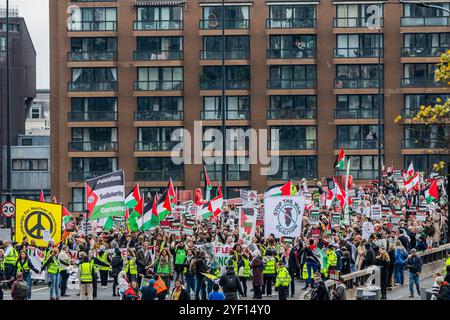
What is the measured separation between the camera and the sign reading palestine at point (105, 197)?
39.6 metres

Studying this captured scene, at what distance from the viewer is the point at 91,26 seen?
84000 mm

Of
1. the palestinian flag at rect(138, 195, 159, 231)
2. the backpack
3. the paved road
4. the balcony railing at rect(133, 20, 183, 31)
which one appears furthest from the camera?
the balcony railing at rect(133, 20, 183, 31)

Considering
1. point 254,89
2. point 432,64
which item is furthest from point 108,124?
point 432,64

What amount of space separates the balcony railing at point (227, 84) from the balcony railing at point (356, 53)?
20.3ft

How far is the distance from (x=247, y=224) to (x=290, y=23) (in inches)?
1905

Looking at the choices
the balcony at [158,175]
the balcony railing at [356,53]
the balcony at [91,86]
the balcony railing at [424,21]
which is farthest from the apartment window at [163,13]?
the balcony railing at [424,21]

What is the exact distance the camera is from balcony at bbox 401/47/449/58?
82.6 meters

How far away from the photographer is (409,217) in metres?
46.3

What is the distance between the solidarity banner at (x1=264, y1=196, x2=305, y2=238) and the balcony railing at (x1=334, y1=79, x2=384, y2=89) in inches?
1915

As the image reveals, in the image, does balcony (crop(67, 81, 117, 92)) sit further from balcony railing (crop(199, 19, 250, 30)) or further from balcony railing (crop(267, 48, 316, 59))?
balcony railing (crop(267, 48, 316, 59))

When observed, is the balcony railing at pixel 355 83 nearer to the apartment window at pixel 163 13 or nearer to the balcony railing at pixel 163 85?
the balcony railing at pixel 163 85

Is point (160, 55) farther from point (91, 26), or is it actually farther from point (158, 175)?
point (158, 175)

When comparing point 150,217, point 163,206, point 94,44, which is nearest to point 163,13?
point 94,44

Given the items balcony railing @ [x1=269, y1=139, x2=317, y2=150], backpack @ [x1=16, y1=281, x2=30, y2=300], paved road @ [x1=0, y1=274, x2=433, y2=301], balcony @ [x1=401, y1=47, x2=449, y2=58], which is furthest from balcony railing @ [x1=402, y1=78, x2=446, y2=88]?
backpack @ [x1=16, y1=281, x2=30, y2=300]
